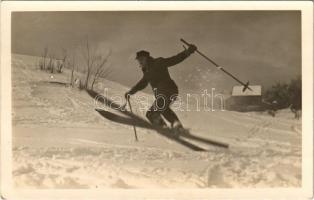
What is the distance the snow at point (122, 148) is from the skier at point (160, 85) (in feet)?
0.11

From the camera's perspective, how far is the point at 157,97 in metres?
1.53

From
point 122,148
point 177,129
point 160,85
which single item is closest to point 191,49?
point 160,85

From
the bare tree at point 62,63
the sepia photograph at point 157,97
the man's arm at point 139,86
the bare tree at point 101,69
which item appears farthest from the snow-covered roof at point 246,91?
the bare tree at point 62,63

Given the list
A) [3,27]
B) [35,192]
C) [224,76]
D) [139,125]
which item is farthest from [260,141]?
[3,27]

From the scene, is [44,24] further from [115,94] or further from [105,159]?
[105,159]

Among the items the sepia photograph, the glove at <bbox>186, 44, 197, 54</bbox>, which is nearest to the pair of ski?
the sepia photograph

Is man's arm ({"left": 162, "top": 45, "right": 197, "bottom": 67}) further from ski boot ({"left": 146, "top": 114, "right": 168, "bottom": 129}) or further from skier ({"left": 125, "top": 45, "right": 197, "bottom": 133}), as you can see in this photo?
ski boot ({"left": 146, "top": 114, "right": 168, "bottom": 129})

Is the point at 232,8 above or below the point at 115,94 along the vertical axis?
above

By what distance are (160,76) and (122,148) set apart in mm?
248

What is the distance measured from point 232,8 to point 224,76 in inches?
8.3

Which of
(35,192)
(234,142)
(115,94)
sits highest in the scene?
(115,94)

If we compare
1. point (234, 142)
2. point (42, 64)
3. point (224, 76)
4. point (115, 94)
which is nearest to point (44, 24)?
point (42, 64)

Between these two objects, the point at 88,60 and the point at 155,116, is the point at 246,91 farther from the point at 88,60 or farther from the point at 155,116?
the point at 88,60

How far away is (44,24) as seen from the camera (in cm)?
151
